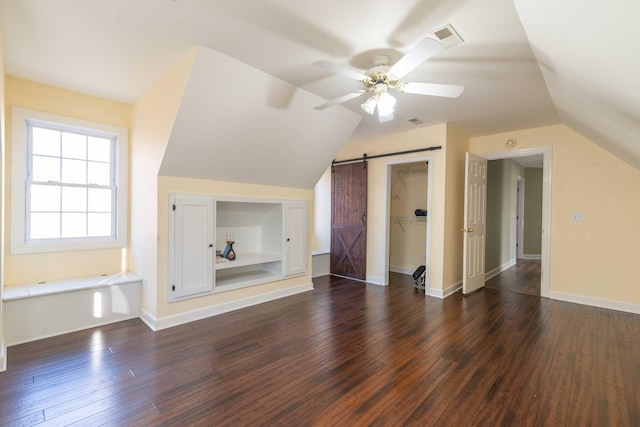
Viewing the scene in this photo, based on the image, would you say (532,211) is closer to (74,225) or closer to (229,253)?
(229,253)

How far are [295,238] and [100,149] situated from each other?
2.75m

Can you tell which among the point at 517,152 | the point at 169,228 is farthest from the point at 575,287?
the point at 169,228

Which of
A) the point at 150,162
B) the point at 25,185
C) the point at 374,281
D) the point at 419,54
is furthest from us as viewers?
the point at 374,281

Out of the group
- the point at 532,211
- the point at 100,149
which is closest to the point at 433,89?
the point at 100,149

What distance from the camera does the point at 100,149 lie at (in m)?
3.64

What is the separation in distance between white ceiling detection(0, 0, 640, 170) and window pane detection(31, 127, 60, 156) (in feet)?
1.81

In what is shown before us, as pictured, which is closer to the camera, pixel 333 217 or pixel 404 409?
pixel 404 409

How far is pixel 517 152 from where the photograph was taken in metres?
4.55

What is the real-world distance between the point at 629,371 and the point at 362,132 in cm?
398

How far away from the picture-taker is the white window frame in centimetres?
303

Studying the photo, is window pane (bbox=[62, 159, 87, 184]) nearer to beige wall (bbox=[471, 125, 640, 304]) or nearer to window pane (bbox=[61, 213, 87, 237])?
window pane (bbox=[61, 213, 87, 237])

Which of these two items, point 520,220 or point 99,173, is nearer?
point 99,173

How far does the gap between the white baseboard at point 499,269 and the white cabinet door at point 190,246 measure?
4.80 meters

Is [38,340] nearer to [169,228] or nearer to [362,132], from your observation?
[169,228]
